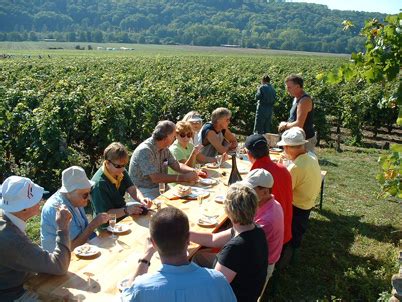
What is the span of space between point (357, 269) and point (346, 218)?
1.92 metres

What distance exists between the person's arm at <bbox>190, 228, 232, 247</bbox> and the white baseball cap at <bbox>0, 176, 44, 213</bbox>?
130 centimetres

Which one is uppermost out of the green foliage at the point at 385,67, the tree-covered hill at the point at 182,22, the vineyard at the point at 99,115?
the tree-covered hill at the point at 182,22

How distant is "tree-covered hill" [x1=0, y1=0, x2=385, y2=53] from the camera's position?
395ft

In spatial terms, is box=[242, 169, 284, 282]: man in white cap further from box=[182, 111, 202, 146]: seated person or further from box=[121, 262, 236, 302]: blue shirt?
box=[182, 111, 202, 146]: seated person

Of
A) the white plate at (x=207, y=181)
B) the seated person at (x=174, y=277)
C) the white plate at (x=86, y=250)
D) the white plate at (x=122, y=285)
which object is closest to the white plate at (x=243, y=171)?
the white plate at (x=207, y=181)

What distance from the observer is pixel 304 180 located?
5.22 m

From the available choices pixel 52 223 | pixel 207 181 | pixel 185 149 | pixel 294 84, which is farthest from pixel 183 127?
pixel 52 223

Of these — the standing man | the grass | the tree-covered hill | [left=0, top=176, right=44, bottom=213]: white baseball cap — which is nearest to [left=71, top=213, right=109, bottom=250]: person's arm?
[left=0, top=176, right=44, bottom=213]: white baseball cap

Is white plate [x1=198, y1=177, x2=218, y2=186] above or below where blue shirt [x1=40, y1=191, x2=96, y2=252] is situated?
below

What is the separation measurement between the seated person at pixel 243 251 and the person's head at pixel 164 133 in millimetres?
2178

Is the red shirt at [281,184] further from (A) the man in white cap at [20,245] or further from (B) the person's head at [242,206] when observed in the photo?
(A) the man in white cap at [20,245]

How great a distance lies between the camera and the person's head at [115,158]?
434 cm

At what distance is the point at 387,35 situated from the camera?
2.79 metres

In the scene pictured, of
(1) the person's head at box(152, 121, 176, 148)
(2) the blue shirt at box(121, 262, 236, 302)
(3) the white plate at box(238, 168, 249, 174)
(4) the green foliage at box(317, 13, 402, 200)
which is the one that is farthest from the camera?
(3) the white plate at box(238, 168, 249, 174)
